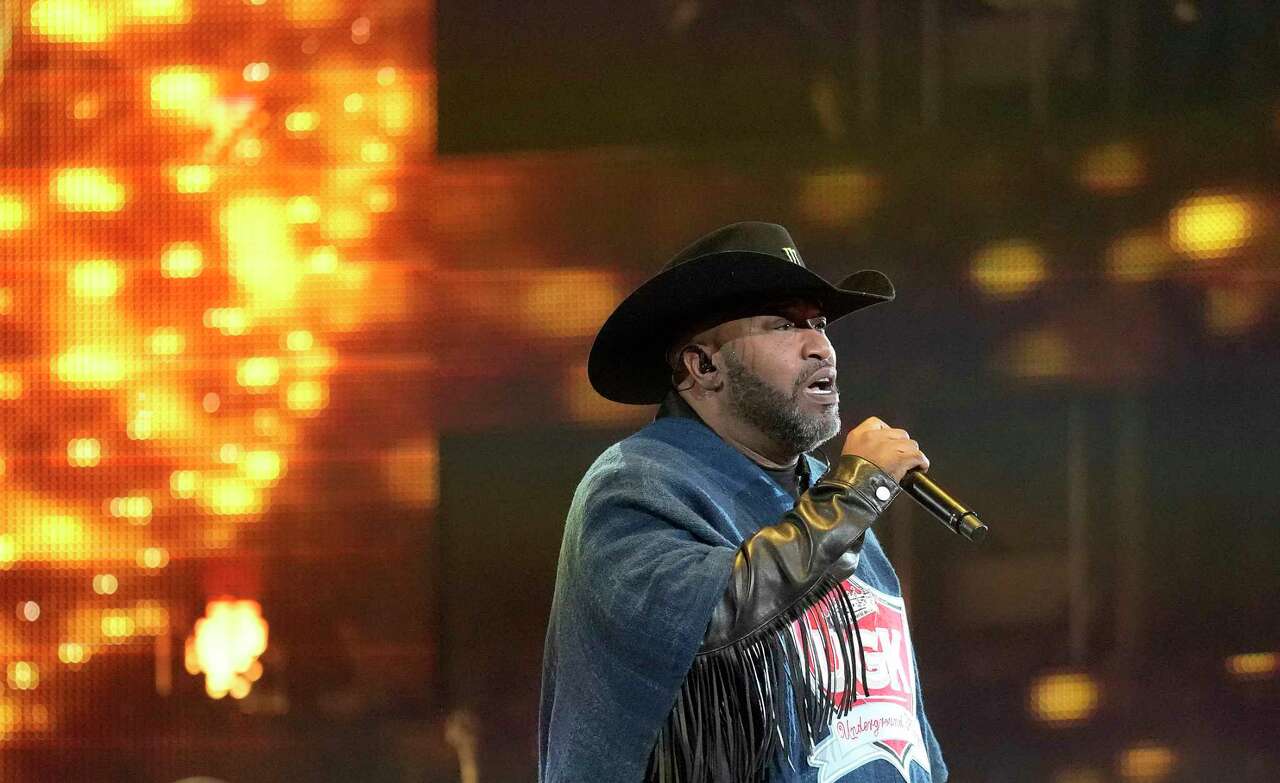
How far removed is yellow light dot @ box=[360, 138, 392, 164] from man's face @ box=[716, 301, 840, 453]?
1.47 metres

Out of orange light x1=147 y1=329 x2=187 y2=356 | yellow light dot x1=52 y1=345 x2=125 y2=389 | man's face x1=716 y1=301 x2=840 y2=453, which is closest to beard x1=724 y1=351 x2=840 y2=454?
man's face x1=716 y1=301 x2=840 y2=453

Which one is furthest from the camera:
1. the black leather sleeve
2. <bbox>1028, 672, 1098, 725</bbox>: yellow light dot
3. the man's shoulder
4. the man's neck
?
<bbox>1028, 672, 1098, 725</bbox>: yellow light dot

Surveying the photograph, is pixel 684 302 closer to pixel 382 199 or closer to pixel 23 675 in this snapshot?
pixel 382 199

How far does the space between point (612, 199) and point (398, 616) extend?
1083 millimetres

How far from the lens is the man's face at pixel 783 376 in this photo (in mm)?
1663

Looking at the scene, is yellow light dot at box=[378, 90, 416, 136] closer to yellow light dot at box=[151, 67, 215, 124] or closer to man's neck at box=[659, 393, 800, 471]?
yellow light dot at box=[151, 67, 215, 124]

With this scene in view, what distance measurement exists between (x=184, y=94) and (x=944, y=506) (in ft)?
7.18

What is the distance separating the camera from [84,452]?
9.58 ft

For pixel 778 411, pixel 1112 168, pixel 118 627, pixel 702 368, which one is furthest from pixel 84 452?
pixel 1112 168

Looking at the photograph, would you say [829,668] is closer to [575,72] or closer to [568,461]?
[568,461]

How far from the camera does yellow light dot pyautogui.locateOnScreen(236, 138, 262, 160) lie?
9.53 feet

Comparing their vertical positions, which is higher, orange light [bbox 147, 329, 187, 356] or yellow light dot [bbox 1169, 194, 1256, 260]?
yellow light dot [bbox 1169, 194, 1256, 260]

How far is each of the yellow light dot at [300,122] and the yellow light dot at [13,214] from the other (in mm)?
661

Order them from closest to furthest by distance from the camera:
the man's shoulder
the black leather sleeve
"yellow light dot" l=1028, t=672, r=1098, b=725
Result: the black leather sleeve, the man's shoulder, "yellow light dot" l=1028, t=672, r=1098, b=725
